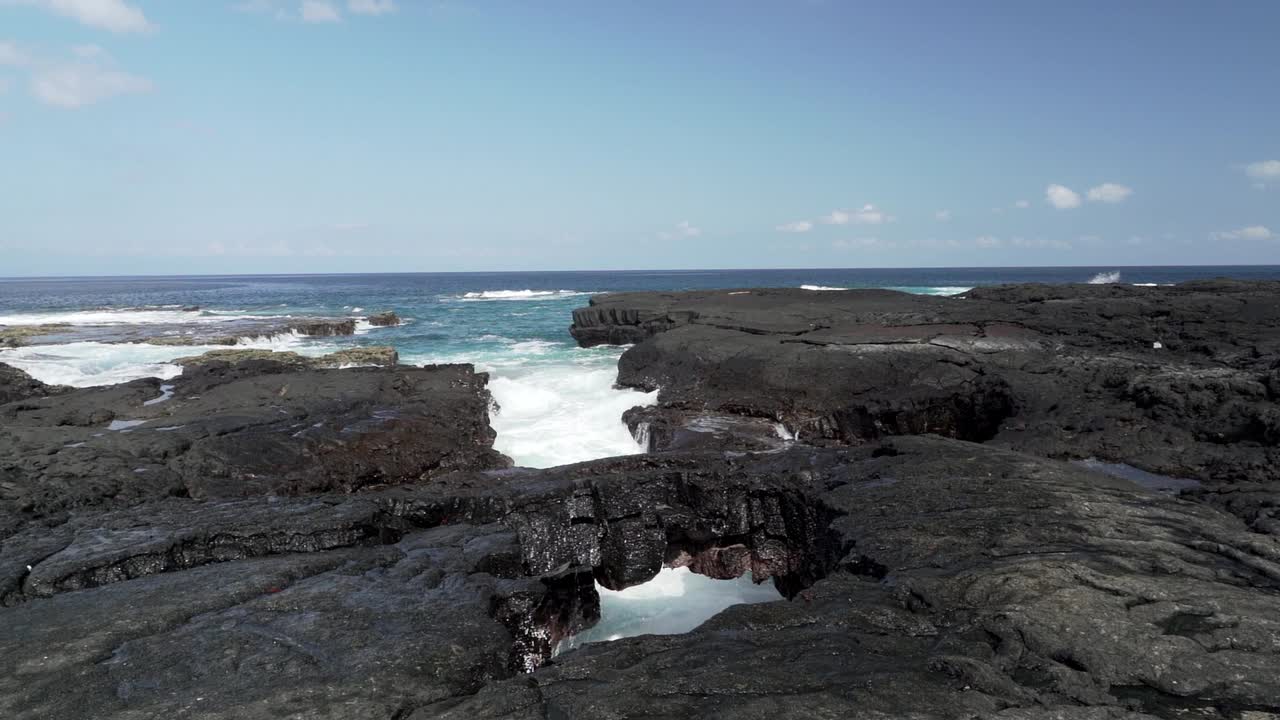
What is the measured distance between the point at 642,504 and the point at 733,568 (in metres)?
1.48

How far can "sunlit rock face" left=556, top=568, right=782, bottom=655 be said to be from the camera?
8.16 m

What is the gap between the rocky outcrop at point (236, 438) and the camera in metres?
9.60

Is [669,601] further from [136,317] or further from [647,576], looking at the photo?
[136,317]

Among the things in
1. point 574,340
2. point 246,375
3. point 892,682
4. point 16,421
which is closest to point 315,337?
point 574,340

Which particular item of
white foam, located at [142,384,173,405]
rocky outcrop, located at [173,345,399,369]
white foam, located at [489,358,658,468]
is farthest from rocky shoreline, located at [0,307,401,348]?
white foam, located at [489,358,658,468]

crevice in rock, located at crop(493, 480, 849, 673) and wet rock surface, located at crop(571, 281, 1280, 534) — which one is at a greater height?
wet rock surface, located at crop(571, 281, 1280, 534)

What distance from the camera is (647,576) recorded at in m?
8.16

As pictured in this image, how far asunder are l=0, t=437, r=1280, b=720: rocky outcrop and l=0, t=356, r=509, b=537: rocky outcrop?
1.55 metres

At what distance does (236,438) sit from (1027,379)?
14772 millimetres

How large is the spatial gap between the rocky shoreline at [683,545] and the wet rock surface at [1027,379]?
0.25 ft

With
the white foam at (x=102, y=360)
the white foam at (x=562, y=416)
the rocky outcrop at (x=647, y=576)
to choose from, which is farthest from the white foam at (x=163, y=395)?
the white foam at (x=562, y=416)

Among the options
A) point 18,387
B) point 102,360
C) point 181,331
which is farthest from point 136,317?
point 18,387

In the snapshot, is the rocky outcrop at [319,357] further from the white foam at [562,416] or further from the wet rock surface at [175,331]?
the wet rock surface at [175,331]

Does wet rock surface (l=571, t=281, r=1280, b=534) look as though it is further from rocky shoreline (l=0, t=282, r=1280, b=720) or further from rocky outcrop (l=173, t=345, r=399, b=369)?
rocky outcrop (l=173, t=345, r=399, b=369)
